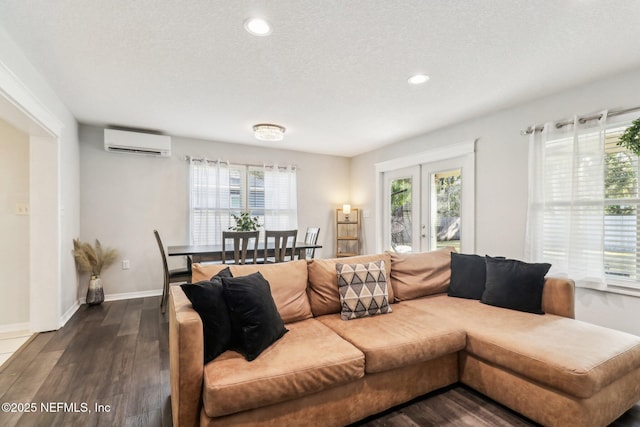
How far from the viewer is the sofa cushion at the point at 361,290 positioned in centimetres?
224

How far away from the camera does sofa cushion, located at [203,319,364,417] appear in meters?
1.37

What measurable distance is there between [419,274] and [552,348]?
119cm

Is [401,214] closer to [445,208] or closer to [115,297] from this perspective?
[445,208]

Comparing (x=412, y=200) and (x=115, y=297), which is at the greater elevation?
(x=412, y=200)

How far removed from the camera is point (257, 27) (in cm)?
197

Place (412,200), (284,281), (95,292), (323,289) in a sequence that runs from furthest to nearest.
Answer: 1. (412,200)
2. (95,292)
3. (323,289)
4. (284,281)

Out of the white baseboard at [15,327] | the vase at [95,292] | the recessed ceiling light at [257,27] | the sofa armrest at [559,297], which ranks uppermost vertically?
the recessed ceiling light at [257,27]

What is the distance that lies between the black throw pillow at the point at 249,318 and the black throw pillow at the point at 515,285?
189 centimetres

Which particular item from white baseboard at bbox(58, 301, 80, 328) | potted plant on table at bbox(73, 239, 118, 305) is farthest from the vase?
white baseboard at bbox(58, 301, 80, 328)

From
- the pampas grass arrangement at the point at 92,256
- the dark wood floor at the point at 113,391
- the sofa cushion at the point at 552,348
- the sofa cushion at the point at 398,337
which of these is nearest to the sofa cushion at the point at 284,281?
the sofa cushion at the point at 398,337

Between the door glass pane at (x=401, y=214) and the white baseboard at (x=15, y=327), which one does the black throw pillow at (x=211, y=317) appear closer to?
the white baseboard at (x=15, y=327)

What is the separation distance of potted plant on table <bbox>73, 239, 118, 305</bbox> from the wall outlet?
0.68 meters

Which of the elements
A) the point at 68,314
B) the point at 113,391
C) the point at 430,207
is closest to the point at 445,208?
the point at 430,207

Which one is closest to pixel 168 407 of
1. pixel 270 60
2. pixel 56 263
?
pixel 56 263
